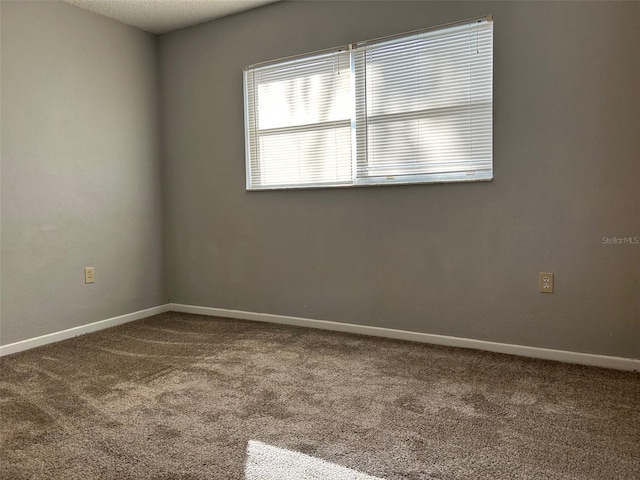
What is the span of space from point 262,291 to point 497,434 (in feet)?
7.18

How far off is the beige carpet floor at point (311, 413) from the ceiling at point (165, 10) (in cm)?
236

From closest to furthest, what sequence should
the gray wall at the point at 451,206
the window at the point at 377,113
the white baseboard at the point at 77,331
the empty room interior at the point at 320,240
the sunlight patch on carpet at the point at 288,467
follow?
1. the sunlight patch on carpet at the point at 288,467
2. the empty room interior at the point at 320,240
3. the gray wall at the point at 451,206
4. the window at the point at 377,113
5. the white baseboard at the point at 77,331

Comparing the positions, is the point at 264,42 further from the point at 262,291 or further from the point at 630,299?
the point at 630,299

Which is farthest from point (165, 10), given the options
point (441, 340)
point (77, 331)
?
point (441, 340)

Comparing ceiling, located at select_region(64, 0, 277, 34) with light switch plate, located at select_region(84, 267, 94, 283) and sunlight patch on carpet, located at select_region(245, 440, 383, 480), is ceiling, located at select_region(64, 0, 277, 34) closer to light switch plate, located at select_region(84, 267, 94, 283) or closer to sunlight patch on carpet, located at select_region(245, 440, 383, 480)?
light switch plate, located at select_region(84, 267, 94, 283)

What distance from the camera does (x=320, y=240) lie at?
342cm

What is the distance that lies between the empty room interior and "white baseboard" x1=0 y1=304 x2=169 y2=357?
21 millimetres

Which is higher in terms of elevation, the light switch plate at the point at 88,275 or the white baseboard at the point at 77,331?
the light switch plate at the point at 88,275

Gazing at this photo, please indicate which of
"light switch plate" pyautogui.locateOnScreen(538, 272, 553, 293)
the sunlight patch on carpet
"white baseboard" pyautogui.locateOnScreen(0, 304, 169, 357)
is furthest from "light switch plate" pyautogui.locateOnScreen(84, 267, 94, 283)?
"light switch plate" pyautogui.locateOnScreen(538, 272, 553, 293)

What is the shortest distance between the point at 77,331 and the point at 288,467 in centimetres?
239

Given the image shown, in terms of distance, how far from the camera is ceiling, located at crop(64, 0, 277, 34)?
3.40 meters

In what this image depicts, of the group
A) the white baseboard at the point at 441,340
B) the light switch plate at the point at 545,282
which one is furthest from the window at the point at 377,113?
the white baseboard at the point at 441,340

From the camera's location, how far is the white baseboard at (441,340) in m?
2.58

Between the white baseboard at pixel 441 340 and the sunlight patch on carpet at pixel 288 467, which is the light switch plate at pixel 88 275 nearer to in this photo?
the white baseboard at pixel 441 340
